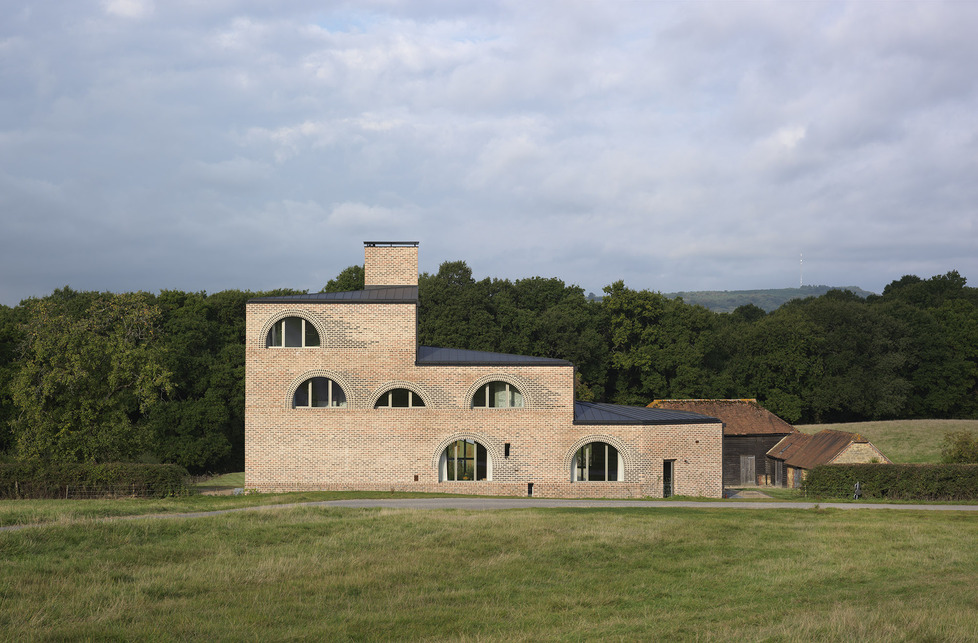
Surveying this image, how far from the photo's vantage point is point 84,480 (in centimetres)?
2758

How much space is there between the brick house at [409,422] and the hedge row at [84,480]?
12.6ft

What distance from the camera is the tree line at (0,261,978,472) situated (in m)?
46.7

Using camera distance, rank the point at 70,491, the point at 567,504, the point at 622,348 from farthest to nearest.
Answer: the point at 622,348 < the point at 70,491 < the point at 567,504

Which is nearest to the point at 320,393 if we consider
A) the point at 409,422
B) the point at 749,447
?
the point at 409,422

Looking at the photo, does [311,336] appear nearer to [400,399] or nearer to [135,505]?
[400,399]

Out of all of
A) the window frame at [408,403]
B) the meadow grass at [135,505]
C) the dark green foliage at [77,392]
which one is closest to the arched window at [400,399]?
the window frame at [408,403]

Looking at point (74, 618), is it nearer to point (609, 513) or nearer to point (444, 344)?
point (609, 513)

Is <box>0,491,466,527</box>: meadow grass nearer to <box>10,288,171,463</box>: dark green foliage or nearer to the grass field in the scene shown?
<box>10,288,171,463</box>: dark green foliage

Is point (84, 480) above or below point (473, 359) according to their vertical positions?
below

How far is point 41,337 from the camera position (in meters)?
33.0

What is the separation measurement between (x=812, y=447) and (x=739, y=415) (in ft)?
23.0

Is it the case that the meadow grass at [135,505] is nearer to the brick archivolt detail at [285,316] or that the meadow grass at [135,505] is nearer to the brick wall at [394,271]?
the brick archivolt detail at [285,316]

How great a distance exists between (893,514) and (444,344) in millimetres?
32549

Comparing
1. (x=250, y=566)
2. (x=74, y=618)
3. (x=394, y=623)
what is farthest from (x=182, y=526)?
(x=394, y=623)
